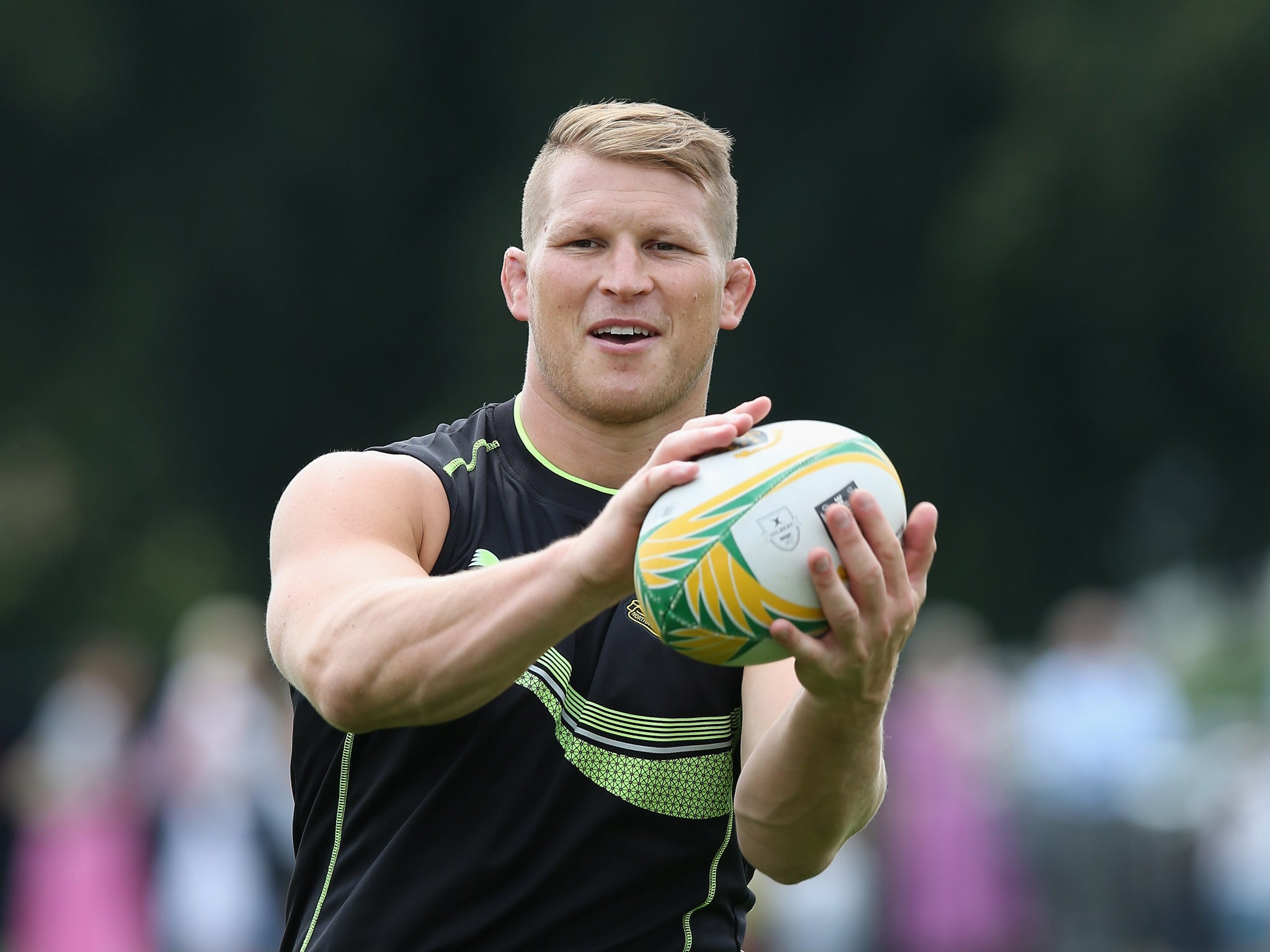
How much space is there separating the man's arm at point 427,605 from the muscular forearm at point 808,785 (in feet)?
2.06

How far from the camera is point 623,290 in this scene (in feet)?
15.6

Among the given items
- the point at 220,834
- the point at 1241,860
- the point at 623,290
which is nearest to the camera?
the point at 623,290

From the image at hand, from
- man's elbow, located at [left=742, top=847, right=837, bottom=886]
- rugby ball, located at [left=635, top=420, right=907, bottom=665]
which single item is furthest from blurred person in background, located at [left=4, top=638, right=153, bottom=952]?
rugby ball, located at [left=635, top=420, right=907, bottom=665]

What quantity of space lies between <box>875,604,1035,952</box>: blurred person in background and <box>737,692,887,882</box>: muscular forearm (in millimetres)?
8593

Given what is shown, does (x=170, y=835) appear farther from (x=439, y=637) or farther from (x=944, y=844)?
(x=439, y=637)

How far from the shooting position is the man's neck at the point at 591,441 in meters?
4.95

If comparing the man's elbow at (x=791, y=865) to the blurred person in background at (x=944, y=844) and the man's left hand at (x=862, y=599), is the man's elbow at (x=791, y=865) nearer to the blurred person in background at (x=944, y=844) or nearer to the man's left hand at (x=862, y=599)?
the man's left hand at (x=862, y=599)

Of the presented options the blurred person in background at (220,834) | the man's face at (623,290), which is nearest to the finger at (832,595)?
the man's face at (623,290)

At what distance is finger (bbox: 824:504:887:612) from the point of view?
390cm

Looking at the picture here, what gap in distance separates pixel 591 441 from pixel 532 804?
0.93 metres

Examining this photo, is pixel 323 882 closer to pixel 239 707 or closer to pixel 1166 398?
pixel 239 707

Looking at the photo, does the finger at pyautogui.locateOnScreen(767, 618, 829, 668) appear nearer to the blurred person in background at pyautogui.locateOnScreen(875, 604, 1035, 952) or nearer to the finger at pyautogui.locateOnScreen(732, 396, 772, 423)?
the finger at pyautogui.locateOnScreen(732, 396, 772, 423)

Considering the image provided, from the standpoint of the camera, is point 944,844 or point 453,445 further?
point 944,844

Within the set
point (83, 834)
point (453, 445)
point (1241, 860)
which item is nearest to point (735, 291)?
point (453, 445)
